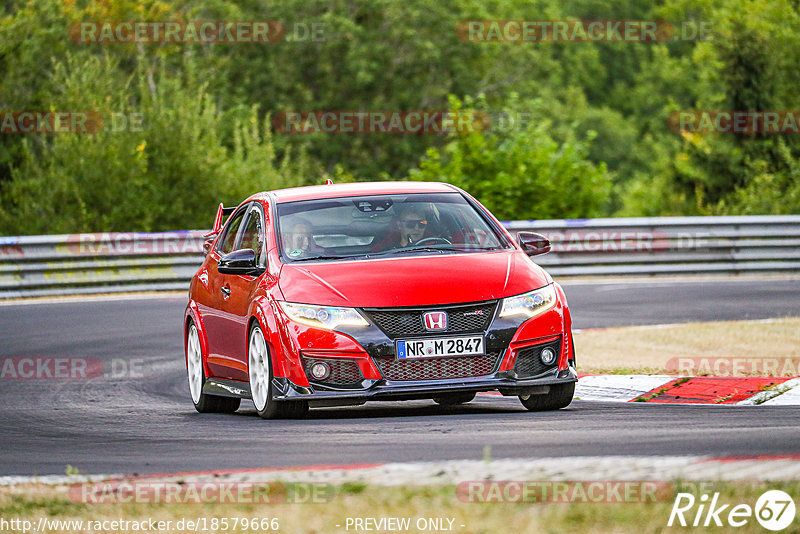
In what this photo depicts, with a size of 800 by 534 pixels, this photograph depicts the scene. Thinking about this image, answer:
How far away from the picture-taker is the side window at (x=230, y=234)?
439 inches

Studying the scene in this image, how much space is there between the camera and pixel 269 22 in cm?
5550

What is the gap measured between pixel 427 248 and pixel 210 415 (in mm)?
2169

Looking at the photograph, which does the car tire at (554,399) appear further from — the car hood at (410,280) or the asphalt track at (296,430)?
the car hood at (410,280)

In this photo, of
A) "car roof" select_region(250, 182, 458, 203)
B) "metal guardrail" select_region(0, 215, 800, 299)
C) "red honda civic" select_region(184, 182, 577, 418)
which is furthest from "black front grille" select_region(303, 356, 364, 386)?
"metal guardrail" select_region(0, 215, 800, 299)

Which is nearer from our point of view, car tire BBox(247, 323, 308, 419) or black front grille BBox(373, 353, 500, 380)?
black front grille BBox(373, 353, 500, 380)

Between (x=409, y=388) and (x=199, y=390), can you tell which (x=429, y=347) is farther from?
(x=199, y=390)

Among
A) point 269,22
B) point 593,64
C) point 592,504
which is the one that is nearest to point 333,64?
point 269,22

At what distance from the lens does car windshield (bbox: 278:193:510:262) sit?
9.77 metres

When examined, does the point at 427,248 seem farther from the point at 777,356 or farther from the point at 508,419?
the point at 777,356

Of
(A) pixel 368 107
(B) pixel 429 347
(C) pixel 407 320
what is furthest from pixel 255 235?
(A) pixel 368 107

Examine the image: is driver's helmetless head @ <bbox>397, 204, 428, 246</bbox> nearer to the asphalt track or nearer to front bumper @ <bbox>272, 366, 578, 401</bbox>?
the asphalt track

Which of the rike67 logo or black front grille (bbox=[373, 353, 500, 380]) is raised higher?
the rike67 logo

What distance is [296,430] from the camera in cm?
858

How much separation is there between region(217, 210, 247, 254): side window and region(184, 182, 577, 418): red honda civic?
71cm
